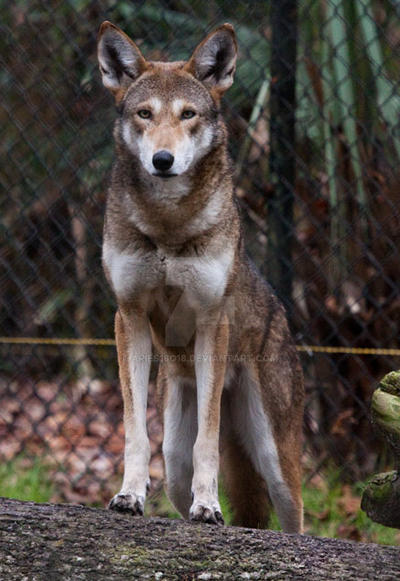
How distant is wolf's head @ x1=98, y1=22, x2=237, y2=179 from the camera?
3.06 metres

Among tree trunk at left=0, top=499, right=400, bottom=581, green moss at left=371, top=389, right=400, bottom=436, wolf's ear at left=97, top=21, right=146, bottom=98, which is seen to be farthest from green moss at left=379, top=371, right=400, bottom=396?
wolf's ear at left=97, top=21, right=146, bottom=98

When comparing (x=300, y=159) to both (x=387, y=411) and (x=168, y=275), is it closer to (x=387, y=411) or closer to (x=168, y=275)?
(x=168, y=275)

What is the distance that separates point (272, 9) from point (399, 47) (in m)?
0.68

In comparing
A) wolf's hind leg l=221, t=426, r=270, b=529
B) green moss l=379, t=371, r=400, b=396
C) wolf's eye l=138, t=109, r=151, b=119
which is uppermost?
wolf's eye l=138, t=109, r=151, b=119

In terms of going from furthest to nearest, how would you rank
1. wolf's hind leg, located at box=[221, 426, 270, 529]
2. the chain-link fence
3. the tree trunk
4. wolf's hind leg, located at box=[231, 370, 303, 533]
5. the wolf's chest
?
1. the chain-link fence
2. wolf's hind leg, located at box=[221, 426, 270, 529]
3. wolf's hind leg, located at box=[231, 370, 303, 533]
4. the wolf's chest
5. the tree trunk

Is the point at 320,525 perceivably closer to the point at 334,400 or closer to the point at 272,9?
the point at 334,400

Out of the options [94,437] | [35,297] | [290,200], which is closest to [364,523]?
[290,200]

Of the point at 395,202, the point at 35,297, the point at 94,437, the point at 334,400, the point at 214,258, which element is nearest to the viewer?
the point at 214,258

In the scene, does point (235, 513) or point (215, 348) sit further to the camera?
point (235, 513)

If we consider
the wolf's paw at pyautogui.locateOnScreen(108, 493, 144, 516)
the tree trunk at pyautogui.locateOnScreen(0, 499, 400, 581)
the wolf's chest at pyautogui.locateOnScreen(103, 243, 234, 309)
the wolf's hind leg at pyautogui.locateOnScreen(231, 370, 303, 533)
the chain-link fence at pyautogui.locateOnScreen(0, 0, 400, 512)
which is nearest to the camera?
the tree trunk at pyautogui.locateOnScreen(0, 499, 400, 581)

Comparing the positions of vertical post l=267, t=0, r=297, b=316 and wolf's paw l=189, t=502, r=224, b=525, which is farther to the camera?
vertical post l=267, t=0, r=297, b=316

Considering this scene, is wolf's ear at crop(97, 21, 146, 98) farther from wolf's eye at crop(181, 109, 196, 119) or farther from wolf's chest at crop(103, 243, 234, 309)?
wolf's chest at crop(103, 243, 234, 309)

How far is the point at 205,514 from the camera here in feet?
9.65

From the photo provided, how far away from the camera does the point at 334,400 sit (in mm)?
5125
